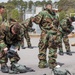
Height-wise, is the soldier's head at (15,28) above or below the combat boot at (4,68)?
above

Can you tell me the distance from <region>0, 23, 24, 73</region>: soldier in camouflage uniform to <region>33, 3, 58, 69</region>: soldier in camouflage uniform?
867 millimetres

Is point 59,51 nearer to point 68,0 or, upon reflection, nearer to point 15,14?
point 15,14

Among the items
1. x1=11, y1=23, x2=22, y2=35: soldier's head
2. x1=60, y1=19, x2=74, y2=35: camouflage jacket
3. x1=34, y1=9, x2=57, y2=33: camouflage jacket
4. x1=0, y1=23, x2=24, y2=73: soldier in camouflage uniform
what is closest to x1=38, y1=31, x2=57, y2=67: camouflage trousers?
x1=34, y1=9, x2=57, y2=33: camouflage jacket

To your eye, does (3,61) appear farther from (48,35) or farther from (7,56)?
(48,35)

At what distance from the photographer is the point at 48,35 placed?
367 inches

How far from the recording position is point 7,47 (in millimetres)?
8758

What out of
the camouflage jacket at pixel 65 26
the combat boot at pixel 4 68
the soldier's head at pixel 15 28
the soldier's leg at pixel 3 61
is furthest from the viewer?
the camouflage jacket at pixel 65 26

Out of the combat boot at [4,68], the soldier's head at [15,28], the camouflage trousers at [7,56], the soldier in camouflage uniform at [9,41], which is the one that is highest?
the soldier's head at [15,28]

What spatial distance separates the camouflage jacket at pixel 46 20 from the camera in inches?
367

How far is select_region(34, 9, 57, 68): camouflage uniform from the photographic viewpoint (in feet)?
30.1

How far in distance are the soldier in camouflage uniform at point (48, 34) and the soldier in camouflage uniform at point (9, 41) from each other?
2.84ft

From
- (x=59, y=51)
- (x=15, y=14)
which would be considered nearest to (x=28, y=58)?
(x=59, y=51)

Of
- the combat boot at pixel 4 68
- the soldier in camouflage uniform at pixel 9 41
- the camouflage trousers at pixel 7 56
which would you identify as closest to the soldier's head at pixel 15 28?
the soldier in camouflage uniform at pixel 9 41

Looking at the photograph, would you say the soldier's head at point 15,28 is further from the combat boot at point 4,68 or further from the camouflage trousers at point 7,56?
the combat boot at point 4,68
